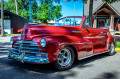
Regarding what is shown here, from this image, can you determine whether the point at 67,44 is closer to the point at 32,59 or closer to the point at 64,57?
the point at 64,57

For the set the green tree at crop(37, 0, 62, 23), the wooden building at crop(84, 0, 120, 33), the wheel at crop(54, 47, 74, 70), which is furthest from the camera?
the green tree at crop(37, 0, 62, 23)

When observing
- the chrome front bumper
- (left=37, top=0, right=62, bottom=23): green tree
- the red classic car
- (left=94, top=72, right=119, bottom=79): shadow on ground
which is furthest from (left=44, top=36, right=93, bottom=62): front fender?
(left=37, top=0, right=62, bottom=23): green tree

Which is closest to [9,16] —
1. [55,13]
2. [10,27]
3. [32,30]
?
[10,27]

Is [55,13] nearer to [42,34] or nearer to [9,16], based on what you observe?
[9,16]

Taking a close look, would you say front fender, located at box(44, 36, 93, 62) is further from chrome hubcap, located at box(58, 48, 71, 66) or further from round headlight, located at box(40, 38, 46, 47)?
chrome hubcap, located at box(58, 48, 71, 66)

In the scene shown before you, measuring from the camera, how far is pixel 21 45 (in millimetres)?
3455

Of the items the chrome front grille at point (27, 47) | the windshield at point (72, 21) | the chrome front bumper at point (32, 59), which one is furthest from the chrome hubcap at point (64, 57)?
the windshield at point (72, 21)

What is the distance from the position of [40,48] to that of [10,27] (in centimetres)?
2119

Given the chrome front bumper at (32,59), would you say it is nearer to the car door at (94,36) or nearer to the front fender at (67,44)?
the front fender at (67,44)

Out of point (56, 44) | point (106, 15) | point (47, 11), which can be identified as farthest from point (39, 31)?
point (47, 11)

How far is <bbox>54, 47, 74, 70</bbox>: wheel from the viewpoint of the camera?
3.40m

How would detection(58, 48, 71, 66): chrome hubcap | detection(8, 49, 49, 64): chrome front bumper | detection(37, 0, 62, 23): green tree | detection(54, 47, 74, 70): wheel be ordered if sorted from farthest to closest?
detection(37, 0, 62, 23): green tree → detection(58, 48, 71, 66): chrome hubcap → detection(54, 47, 74, 70): wheel → detection(8, 49, 49, 64): chrome front bumper

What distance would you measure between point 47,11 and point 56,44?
105 ft

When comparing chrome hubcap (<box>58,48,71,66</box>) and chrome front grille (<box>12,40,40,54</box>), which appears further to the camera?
chrome hubcap (<box>58,48,71,66</box>)
